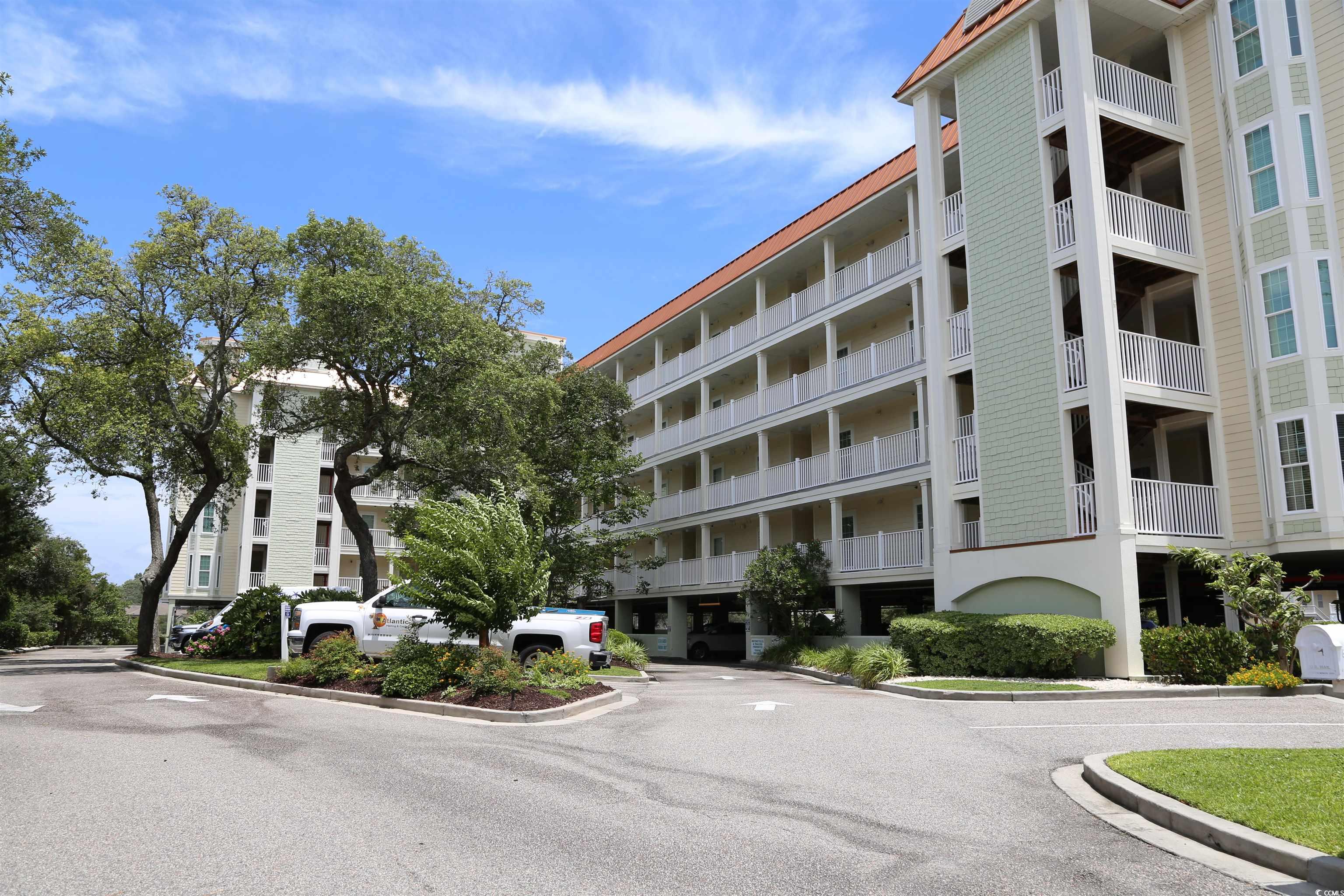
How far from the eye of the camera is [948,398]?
24562 mm

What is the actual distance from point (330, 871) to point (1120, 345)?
62.0ft

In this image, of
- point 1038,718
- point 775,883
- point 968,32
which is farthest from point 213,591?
point 775,883

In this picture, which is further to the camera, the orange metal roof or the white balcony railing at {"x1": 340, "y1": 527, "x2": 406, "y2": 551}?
the white balcony railing at {"x1": 340, "y1": 527, "x2": 406, "y2": 551}

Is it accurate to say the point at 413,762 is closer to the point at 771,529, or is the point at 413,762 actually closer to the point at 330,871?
the point at 330,871

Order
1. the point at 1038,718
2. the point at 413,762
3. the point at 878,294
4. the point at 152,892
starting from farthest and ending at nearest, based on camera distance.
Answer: the point at 878,294 → the point at 1038,718 → the point at 413,762 → the point at 152,892

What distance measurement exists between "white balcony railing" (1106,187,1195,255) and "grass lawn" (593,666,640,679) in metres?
14.0

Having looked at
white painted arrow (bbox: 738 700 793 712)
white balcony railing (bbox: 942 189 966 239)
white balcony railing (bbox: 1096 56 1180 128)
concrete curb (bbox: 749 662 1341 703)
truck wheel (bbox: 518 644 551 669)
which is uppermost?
white balcony railing (bbox: 1096 56 1180 128)

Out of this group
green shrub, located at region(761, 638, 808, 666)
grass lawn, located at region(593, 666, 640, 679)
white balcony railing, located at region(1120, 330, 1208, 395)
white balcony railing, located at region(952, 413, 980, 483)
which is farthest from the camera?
green shrub, located at region(761, 638, 808, 666)

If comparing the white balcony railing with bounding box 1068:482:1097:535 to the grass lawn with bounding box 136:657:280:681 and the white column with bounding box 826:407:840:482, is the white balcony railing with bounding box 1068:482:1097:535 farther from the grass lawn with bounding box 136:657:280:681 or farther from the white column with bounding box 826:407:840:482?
the grass lawn with bounding box 136:657:280:681

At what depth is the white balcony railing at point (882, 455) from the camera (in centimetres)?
2670

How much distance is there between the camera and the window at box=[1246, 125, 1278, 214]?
2011cm

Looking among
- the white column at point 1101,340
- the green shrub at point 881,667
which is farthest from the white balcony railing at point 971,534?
the green shrub at point 881,667

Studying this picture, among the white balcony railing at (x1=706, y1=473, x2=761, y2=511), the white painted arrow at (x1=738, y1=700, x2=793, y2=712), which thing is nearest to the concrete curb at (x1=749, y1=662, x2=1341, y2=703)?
the white painted arrow at (x1=738, y1=700, x2=793, y2=712)

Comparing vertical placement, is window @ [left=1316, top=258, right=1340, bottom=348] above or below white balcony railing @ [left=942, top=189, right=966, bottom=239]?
below
